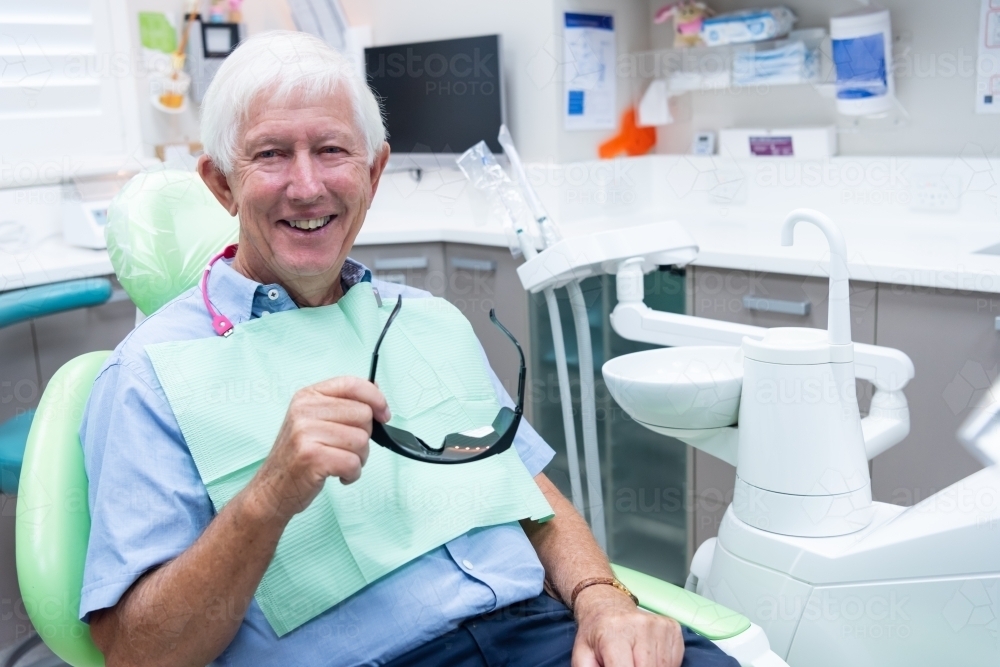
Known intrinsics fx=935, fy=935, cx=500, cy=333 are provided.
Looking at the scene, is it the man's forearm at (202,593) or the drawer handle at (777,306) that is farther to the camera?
the drawer handle at (777,306)

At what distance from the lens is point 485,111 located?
277 centimetres

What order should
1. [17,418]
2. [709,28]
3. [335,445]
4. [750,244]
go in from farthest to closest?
[709,28] < [750,244] < [17,418] < [335,445]

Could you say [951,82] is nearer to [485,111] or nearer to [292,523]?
[485,111]

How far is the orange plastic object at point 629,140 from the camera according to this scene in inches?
113

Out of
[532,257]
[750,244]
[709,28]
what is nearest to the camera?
[532,257]

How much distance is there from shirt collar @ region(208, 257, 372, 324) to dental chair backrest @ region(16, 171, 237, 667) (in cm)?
19

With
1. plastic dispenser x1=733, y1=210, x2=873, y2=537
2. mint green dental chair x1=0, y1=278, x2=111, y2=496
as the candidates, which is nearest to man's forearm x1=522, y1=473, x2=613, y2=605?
plastic dispenser x1=733, y1=210, x2=873, y2=537

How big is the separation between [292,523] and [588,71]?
199 centimetres

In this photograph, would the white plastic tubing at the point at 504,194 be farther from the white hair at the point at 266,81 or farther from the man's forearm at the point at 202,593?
the man's forearm at the point at 202,593

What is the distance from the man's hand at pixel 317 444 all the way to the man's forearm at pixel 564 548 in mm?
431

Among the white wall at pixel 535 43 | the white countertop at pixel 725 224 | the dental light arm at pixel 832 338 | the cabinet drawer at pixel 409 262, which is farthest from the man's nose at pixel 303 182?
the white wall at pixel 535 43

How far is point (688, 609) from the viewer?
1.17 meters

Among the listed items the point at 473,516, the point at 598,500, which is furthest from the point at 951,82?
the point at 473,516

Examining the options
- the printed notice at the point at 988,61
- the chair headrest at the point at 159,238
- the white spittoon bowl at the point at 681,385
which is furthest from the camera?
the printed notice at the point at 988,61
